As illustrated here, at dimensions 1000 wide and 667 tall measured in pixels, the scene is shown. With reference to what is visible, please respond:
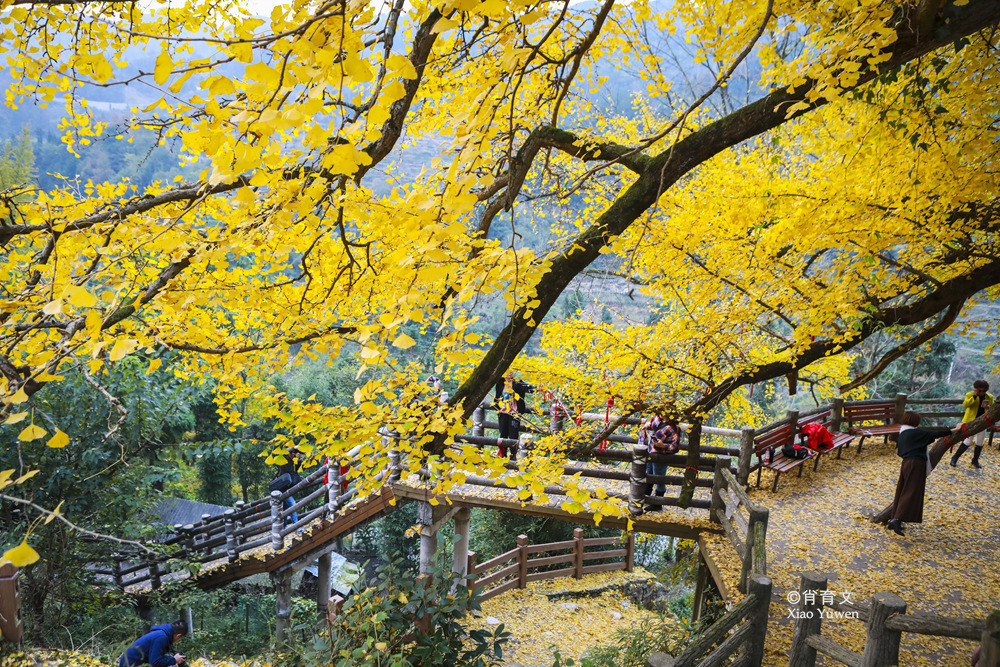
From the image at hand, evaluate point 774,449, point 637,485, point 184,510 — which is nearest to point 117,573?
point 637,485

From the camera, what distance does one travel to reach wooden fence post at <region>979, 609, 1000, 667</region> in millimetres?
2816

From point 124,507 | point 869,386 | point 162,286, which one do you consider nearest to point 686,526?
point 162,286

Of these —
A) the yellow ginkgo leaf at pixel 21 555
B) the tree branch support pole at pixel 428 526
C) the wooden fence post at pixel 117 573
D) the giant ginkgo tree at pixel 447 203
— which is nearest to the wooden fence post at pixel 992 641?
the giant ginkgo tree at pixel 447 203

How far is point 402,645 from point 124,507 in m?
5.67

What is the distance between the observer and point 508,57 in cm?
148

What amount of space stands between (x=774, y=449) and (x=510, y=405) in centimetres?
385

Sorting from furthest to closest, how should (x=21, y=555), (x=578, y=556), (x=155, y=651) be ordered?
(x=578, y=556), (x=155, y=651), (x=21, y=555)

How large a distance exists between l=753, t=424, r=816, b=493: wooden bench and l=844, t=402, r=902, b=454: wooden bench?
1.79m

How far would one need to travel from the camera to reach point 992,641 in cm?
284

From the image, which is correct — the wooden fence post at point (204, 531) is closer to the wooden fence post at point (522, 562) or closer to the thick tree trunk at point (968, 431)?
the wooden fence post at point (522, 562)

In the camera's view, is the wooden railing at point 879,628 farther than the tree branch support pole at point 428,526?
No

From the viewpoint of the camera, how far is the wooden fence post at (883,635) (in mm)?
3197

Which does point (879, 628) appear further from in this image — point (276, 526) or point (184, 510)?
point (184, 510)

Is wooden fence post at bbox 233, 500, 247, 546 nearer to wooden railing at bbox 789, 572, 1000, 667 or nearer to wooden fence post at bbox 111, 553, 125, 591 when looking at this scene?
wooden fence post at bbox 111, 553, 125, 591
